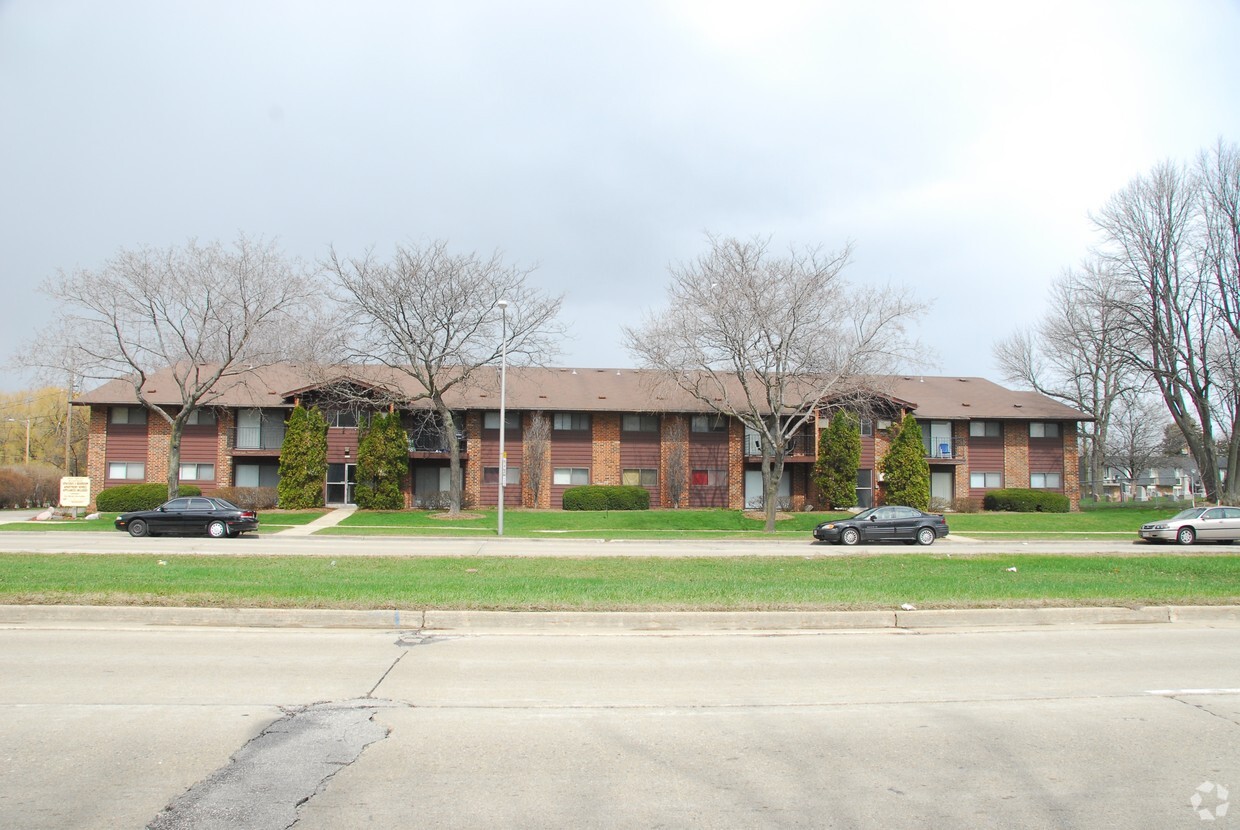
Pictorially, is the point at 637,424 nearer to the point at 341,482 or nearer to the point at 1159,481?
the point at 341,482

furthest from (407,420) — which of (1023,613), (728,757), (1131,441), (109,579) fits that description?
(1131,441)

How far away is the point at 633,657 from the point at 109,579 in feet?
30.6

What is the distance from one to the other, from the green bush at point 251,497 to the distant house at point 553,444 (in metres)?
1.89

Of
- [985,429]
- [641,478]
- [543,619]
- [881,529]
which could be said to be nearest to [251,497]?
[641,478]

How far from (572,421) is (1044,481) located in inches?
1043

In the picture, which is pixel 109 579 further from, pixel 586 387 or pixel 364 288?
pixel 586 387

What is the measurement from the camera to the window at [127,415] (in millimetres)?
44031

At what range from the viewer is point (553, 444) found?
4512 centimetres

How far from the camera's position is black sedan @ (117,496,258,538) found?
28797mm

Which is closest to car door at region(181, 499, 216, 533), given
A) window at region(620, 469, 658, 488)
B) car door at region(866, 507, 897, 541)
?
window at region(620, 469, 658, 488)

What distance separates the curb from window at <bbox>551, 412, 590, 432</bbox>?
112 feet

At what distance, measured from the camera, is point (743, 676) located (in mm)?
8469

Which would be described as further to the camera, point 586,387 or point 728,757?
point 586,387

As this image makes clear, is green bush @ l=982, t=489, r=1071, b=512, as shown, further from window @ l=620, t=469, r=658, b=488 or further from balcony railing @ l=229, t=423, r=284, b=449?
balcony railing @ l=229, t=423, r=284, b=449
